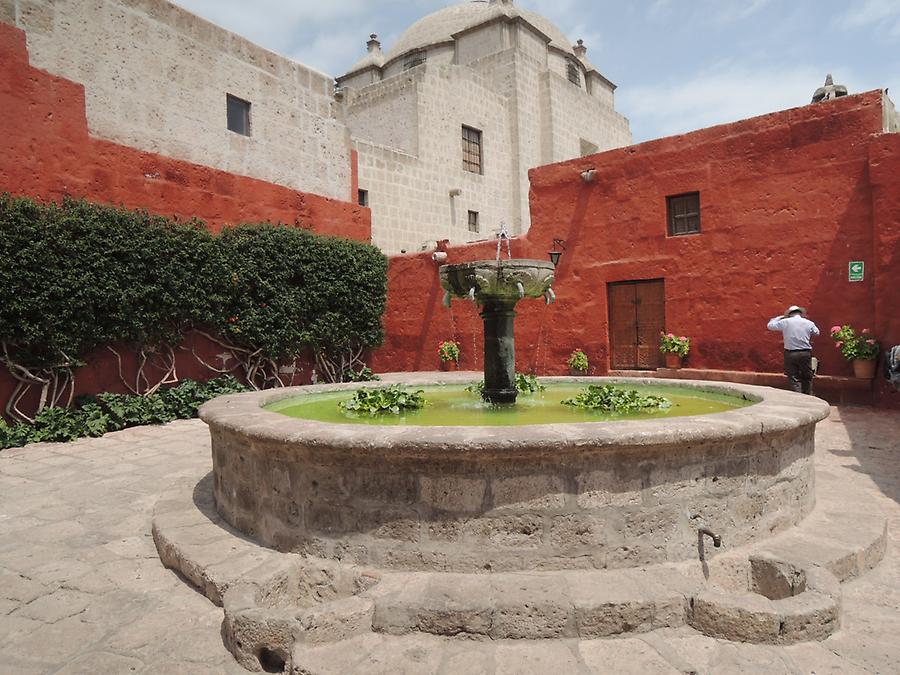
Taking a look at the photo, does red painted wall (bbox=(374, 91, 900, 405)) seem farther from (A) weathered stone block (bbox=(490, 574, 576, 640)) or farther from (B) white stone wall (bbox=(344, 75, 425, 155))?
(A) weathered stone block (bbox=(490, 574, 576, 640))

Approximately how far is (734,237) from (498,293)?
6.38m

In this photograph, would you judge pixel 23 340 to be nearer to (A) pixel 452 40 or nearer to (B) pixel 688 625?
(B) pixel 688 625

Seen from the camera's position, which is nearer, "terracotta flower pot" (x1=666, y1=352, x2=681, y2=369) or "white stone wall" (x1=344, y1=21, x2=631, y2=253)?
"terracotta flower pot" (x1=666, y1=352, x2=681, y2=369)

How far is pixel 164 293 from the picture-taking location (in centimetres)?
809

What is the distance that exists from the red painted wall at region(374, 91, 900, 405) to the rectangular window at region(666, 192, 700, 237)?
0.17 metres

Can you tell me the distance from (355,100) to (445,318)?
9885 mm

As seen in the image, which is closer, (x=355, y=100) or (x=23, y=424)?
(x=23, y=424)

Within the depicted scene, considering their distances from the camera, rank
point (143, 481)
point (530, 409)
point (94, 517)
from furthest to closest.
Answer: point (143, 481) < point (530, 409) < point (94, 517)

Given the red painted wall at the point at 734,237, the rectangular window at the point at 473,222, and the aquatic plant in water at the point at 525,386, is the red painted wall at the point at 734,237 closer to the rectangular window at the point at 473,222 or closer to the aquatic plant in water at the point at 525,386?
the aquatic plant in water at the point at 525,386

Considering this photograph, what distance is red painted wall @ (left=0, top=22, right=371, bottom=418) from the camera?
275 inches

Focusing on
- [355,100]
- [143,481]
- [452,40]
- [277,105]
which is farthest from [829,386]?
[452,40]

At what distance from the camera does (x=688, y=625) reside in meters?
2.40

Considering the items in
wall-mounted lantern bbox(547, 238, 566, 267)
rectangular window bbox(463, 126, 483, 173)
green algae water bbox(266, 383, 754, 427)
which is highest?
rectangular window bbox(463, 126, 483, 173)

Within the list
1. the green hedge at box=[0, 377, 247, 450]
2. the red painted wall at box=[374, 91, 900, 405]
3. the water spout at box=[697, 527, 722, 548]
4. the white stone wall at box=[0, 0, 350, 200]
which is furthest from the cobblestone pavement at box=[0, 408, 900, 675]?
the white stone wall at box=[0, 0, 350, 200]
